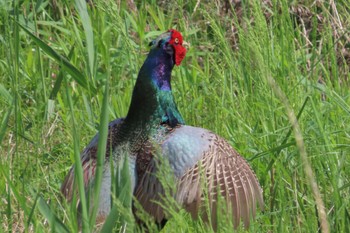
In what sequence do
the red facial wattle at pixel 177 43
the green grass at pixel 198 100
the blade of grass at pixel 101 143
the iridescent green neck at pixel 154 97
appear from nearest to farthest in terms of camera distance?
the blade of grass at pixel 101 143
the green grass at pixel 198 100
the iridescent green neck at pixel 154 97
the red facial wattle at pixel 177 43

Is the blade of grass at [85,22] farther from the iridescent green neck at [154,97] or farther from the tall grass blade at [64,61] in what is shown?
the iridescent green neck at [154,97]

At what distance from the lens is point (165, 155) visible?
368 centimetres

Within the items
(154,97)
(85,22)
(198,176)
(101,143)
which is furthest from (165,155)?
(101,143)

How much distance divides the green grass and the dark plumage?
0.32 feet

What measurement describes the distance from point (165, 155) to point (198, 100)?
85 cm

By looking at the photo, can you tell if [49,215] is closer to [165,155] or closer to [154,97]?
[165,155]

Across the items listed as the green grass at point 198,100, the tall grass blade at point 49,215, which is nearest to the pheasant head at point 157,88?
the green grass at point 198,100

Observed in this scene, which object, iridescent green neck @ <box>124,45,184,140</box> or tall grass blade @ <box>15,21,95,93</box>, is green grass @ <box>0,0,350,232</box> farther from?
iridescent green neck @ <box>124,45,184,140</box>

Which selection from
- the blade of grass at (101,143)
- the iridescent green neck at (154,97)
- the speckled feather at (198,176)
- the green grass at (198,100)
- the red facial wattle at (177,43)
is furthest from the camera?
the red facial wattle at (177,43)

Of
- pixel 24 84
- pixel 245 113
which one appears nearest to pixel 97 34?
pixel 24 84

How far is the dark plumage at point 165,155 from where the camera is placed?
3693mm

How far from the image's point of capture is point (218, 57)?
16.2 feet

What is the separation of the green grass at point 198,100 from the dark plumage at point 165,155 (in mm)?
97

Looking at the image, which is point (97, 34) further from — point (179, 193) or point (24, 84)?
point (179, 193)
